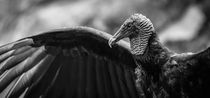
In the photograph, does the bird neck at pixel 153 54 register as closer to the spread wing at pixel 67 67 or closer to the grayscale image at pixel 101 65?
the grayscale image at pixel 101 65

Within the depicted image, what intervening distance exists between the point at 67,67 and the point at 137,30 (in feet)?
4.53

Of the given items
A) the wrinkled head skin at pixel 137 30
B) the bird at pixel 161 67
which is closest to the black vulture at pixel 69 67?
the bird at pixel 161 67

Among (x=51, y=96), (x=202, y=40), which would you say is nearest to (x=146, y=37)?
(x=51, y=96)

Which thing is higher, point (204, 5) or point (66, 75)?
point (204, 5)

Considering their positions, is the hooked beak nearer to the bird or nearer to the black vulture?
the bird

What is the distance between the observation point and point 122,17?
12.6 meters

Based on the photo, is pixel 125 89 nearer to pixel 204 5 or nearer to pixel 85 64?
pixel 85 64

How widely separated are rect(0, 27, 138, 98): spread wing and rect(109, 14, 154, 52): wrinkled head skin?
67 cm

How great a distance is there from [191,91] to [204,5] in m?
7.54

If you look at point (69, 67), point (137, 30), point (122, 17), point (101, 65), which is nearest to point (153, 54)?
point (137, 30)

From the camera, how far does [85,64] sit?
6922mm

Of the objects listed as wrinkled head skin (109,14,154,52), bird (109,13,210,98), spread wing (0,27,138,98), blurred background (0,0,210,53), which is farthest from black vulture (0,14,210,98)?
blurred background (0,0,210,53)

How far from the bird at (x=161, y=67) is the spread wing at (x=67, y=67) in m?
0.68

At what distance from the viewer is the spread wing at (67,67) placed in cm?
663
